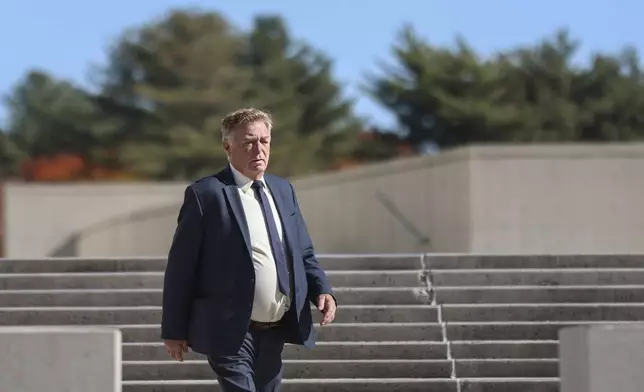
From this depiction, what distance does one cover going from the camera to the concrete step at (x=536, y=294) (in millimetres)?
7840

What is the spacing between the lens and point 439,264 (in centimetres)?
836

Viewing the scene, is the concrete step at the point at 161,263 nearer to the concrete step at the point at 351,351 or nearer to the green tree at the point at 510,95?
the concrete step at the point at 351,351

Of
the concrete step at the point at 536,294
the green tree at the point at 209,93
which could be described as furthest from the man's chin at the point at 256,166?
the green tree at the point at 209,93

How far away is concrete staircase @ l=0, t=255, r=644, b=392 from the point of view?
22.9 feet

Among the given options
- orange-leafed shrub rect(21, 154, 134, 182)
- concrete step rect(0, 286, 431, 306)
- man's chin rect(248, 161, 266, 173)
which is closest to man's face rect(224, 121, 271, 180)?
man's chin rect(248, 161, 266, 173)

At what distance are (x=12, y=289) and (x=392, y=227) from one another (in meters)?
8.68

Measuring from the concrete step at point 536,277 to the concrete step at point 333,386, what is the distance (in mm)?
1391

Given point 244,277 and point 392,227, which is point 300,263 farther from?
point 392,227

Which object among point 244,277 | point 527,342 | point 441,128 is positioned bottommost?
point 527,342

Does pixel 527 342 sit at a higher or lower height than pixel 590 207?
lower

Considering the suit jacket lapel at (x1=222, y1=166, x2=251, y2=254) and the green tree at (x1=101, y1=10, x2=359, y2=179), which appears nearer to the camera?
the suit jacket lapel at (x1=222, y1=166, x2=251, y2=254)

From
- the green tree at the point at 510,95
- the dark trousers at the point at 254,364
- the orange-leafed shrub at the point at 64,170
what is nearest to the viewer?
the dark trousers at the point at 254,364

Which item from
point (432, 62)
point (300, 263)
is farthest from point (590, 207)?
point (432, 62)

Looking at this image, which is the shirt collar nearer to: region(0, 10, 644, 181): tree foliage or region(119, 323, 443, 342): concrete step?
region(119, 323, 443, 342): concrete step
